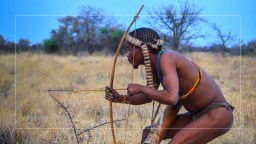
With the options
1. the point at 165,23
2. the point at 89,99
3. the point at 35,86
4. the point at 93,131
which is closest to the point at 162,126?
the point at 93,131

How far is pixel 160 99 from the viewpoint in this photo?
3516 mm

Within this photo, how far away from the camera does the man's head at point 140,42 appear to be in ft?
12.4

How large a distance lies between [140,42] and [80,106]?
13.6 feet

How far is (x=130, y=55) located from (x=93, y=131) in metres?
2.02

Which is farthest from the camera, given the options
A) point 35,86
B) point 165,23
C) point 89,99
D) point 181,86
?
point 35,86

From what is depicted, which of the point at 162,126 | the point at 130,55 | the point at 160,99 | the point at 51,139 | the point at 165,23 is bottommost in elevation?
the point at 51,139

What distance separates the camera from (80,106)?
7.74 meters

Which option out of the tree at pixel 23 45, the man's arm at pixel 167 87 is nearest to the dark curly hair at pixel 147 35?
the man's arm at pixel 167 87

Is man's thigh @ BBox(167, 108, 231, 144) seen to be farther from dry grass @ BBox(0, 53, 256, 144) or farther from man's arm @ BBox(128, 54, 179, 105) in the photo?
dry grass @ BBox(0, 53, 256, 144)

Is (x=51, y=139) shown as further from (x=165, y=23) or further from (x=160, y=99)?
(x=165, y=23)

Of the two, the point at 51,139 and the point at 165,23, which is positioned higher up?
the point at 165,23

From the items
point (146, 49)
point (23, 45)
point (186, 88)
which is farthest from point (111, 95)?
point (23, 45)

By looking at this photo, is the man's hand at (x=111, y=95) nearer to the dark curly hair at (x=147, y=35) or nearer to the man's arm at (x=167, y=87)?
the man's arm at (x=167, y=87)

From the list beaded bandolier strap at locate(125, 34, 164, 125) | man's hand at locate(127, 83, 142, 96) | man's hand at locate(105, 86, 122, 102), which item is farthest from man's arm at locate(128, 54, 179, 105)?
man's hand at locate(105, 86, 122, 102)
